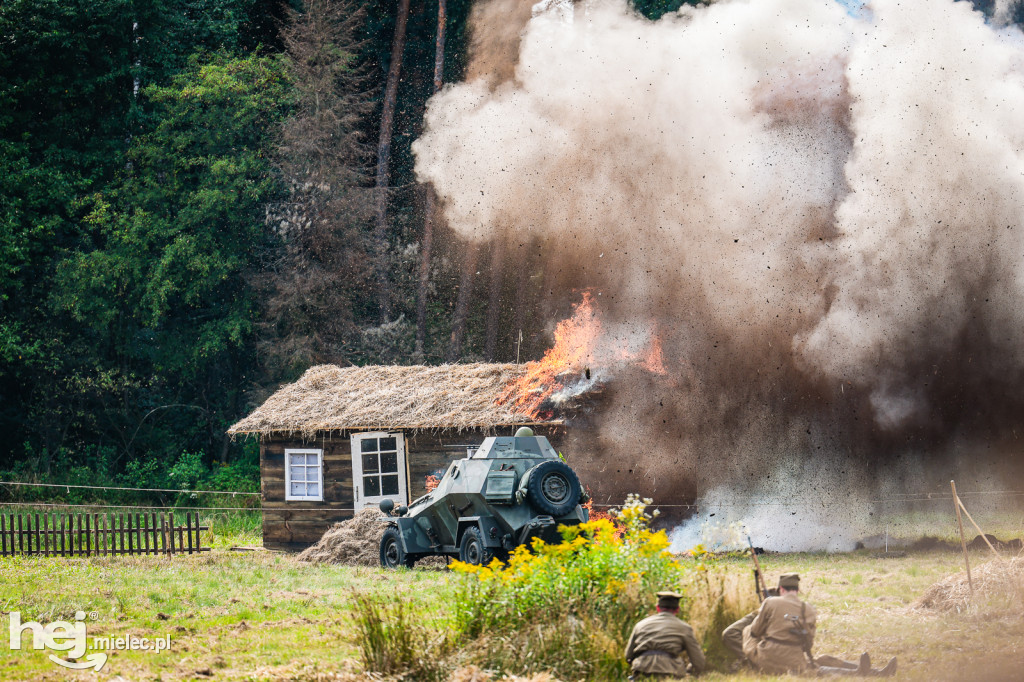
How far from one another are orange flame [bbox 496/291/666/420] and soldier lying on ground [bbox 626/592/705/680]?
37.5ft

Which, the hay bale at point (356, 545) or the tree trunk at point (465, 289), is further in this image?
the tree trunk at point (465, 289)

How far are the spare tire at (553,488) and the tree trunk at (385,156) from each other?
21.2m

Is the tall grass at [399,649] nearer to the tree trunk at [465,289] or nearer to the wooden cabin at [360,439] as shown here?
the wooden cabin at [360,439]

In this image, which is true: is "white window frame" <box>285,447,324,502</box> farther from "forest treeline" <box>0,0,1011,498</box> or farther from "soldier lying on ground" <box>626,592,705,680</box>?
"soldier lying on ground" <box>626,592,705,680</box>

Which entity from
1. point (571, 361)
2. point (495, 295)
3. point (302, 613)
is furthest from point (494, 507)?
point (495, 295)

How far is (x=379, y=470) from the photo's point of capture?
23312 mm

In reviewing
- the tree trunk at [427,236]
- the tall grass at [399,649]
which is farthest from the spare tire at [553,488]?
the tree trunk at [427,236]

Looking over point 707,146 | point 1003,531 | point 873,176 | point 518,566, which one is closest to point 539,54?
point 707,146

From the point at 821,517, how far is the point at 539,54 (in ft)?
49.5

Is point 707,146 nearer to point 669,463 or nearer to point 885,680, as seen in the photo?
point 669,463

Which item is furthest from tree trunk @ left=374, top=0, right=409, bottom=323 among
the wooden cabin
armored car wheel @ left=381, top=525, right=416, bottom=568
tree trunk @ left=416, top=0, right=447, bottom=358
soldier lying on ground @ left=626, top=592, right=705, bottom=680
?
soldier lying on ground @ left=626, top=592, right=705, bottom=680

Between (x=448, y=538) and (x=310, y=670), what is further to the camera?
(x=448, y=538)

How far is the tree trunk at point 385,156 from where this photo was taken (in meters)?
38.0

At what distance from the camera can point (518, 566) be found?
11055 millimetres
